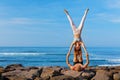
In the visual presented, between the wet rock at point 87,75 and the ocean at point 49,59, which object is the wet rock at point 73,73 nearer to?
the wet rock at point 87,75

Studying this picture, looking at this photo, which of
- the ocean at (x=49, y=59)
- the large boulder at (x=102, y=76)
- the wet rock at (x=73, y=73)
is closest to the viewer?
the large boulder at (x=102, y=76)

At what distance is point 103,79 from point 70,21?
2.88m

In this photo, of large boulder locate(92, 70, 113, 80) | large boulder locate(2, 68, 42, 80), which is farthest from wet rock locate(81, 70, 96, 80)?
large boulder locate(2, 68, 42, 80)

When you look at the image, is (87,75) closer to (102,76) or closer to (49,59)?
(102,76)

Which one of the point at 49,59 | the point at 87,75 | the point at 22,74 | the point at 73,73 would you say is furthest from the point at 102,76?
the point at 49,59

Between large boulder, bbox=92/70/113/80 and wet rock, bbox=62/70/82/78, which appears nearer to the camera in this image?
large boulder, bbox=92/70/113/80

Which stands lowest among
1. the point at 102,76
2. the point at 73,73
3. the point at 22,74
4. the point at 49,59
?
the point at 102,76

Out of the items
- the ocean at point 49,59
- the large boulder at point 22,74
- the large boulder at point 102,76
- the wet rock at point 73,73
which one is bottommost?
the large boulder at point 102,76

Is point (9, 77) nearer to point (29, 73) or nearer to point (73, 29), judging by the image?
point (29, 73)

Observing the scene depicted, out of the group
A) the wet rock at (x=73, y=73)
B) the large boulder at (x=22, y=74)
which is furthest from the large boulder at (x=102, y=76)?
the large boulder at (x=22, y=74)

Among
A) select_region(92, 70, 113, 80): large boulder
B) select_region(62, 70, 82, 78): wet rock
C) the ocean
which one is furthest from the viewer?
the ocean

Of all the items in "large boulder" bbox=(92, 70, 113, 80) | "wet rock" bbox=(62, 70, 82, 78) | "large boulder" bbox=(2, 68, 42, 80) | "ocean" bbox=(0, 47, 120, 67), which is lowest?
"large boulder" bbox=(92, 70, 113, 80)

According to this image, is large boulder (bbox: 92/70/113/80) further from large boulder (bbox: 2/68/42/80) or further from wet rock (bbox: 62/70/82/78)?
large boulder (bbox: 2/68/42/80)

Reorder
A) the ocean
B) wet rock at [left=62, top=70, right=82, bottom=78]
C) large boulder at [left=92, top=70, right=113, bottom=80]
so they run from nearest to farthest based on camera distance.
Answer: large boulder at [left=92, top=70, right=113, bottom=80] → wet rock at [left=62, top=70, right=82, bottom=78] → the ocean
